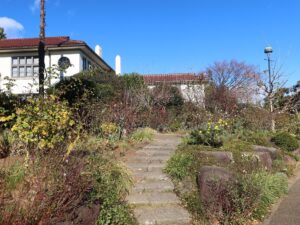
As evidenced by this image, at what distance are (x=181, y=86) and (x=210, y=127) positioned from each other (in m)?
12.4

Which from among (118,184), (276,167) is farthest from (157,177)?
(276,167)

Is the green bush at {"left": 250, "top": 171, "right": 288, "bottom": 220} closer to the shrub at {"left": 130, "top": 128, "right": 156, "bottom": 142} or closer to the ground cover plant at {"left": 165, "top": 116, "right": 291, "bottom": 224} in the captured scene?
the ground cover plant at {"left": 165, "top": 116, "right": 291, "bottom": 224}

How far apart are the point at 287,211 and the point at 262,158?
8.46 feet

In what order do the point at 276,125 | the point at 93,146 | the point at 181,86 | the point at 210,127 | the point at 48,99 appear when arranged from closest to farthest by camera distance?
the point at 48,99, the point at 93,146, the point at 210,127, the point at 276,125, the point at 181,86

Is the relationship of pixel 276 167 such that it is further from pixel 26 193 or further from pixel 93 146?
pixel 26 193

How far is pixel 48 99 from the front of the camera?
23.8 ft

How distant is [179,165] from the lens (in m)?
7.65

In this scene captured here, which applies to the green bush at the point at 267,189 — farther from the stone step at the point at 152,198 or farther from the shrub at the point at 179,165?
the stone step at the point at 152,198

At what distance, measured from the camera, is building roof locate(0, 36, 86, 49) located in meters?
27.6

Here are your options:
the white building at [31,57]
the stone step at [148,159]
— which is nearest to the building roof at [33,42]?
the white building at [31,57]

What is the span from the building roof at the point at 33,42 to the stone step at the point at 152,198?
72.5 feet

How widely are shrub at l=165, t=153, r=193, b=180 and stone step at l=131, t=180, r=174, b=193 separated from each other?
337 mm

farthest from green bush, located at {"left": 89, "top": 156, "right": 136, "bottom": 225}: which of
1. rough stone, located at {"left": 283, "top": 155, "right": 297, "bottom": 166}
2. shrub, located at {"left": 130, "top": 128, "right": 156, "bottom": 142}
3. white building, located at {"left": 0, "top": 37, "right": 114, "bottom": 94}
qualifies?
white building, located at {"left": 0, "top": 37, "right": 114, "bottom": 94}

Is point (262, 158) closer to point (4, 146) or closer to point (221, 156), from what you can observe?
point (221, 156)
